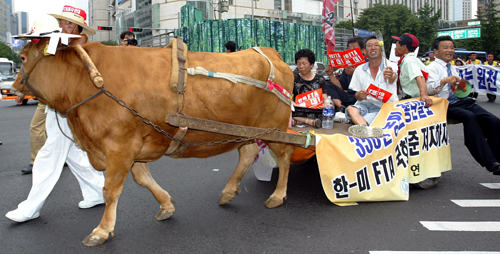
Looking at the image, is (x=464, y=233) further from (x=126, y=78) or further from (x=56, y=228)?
(x=56, y=228)

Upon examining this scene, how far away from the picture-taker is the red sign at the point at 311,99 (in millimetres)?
4715

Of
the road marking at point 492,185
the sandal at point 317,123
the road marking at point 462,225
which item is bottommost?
the road marking at point 462,225

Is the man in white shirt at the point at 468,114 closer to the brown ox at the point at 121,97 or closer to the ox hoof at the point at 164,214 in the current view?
the brown ox at the point at 121,97

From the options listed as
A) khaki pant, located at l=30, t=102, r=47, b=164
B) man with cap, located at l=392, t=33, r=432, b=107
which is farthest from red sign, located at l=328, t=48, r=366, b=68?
khaki pant, located at l=30, t=102, r=47, b=164

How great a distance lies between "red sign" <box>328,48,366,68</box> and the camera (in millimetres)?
5625

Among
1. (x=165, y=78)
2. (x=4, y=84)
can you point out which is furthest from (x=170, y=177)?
(x=4, y=84)

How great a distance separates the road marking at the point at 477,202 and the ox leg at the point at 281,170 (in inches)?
70.6

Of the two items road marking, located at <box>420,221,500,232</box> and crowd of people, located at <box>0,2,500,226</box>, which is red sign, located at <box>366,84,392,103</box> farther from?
road marking, located at <box>420,221,500,232</box>

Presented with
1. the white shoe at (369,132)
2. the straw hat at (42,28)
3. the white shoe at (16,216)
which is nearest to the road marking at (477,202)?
the white shoe at (369,132)

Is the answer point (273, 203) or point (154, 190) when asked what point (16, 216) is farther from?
point (273, 203)

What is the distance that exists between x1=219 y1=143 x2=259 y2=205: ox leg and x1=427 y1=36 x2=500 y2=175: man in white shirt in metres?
2.44

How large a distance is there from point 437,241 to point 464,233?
0.34 m

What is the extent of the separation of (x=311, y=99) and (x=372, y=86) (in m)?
0.76

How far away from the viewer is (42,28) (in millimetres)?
2980
